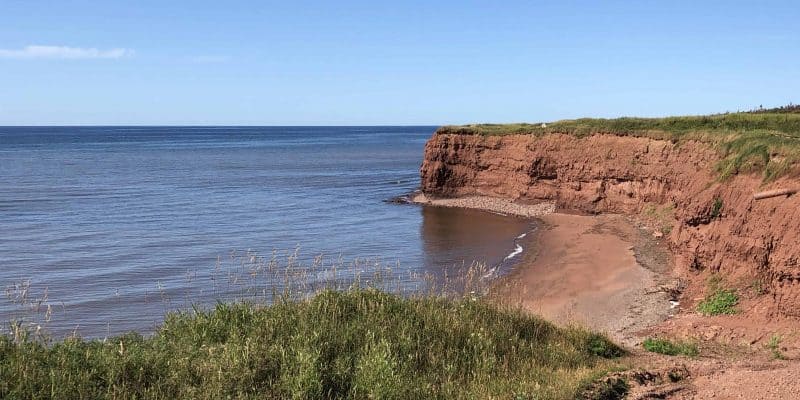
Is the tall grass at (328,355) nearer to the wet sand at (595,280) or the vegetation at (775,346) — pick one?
the wet sand at (595,280)

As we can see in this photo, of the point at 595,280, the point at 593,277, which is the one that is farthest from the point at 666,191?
the point at 595,280

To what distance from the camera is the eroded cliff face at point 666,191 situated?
16.4 metres

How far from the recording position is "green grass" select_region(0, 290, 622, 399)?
8.21m

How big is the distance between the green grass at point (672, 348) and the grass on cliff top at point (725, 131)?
8350 mm

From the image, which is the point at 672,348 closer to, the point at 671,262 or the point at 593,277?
the point at 593,277

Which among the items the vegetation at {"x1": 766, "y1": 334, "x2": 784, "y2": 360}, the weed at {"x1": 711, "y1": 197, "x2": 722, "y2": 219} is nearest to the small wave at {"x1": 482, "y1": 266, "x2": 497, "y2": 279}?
the weed at {"x1": 711, "y1": 197, "x2": 722, "y2": 219}

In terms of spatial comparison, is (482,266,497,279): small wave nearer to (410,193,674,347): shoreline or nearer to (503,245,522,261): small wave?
(410,193,674,347): shoreline

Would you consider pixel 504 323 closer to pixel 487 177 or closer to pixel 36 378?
pixel 36 378

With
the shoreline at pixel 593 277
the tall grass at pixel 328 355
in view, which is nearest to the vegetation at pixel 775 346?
the shoreline at pixel 593 277

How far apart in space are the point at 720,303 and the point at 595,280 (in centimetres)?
576

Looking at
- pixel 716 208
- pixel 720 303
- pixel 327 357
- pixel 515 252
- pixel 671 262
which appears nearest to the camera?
pixel 327 357

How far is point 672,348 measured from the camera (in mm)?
12383

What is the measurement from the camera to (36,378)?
311 inches

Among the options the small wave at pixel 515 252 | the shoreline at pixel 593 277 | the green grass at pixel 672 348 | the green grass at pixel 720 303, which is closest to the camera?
the green grass at pixel 672 348
